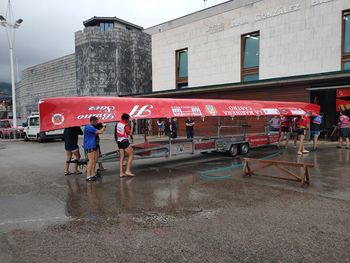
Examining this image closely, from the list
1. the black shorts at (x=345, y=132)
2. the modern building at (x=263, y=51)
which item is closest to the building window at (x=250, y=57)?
the modern building at (x=263, y=51)

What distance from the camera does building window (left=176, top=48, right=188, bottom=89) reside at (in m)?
28.8

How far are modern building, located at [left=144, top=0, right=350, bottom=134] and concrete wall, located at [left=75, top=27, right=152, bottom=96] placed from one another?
596cm

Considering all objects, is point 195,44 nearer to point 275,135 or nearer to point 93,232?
point 275,135

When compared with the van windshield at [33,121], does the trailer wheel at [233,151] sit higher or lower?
lower

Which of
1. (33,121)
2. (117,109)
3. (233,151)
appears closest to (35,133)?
(33,121)

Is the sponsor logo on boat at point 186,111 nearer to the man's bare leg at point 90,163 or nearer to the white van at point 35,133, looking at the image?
the man's bare leg at point 90,163

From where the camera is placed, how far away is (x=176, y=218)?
18.0ft

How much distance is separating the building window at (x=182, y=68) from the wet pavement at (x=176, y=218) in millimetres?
20334

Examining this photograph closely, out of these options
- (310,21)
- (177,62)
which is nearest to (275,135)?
(310,21)

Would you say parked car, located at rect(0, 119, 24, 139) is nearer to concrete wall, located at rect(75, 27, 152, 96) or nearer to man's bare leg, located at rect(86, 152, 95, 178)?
concrete wall, located at rect(75, 27, 152, 96)

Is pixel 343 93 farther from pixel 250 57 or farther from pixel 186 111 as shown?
pixel 186 111

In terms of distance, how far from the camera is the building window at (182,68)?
28828 mm

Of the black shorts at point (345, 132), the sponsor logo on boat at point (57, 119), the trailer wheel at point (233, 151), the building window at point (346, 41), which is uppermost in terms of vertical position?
the building window at point (346, 41)

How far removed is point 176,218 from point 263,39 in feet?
64.5
